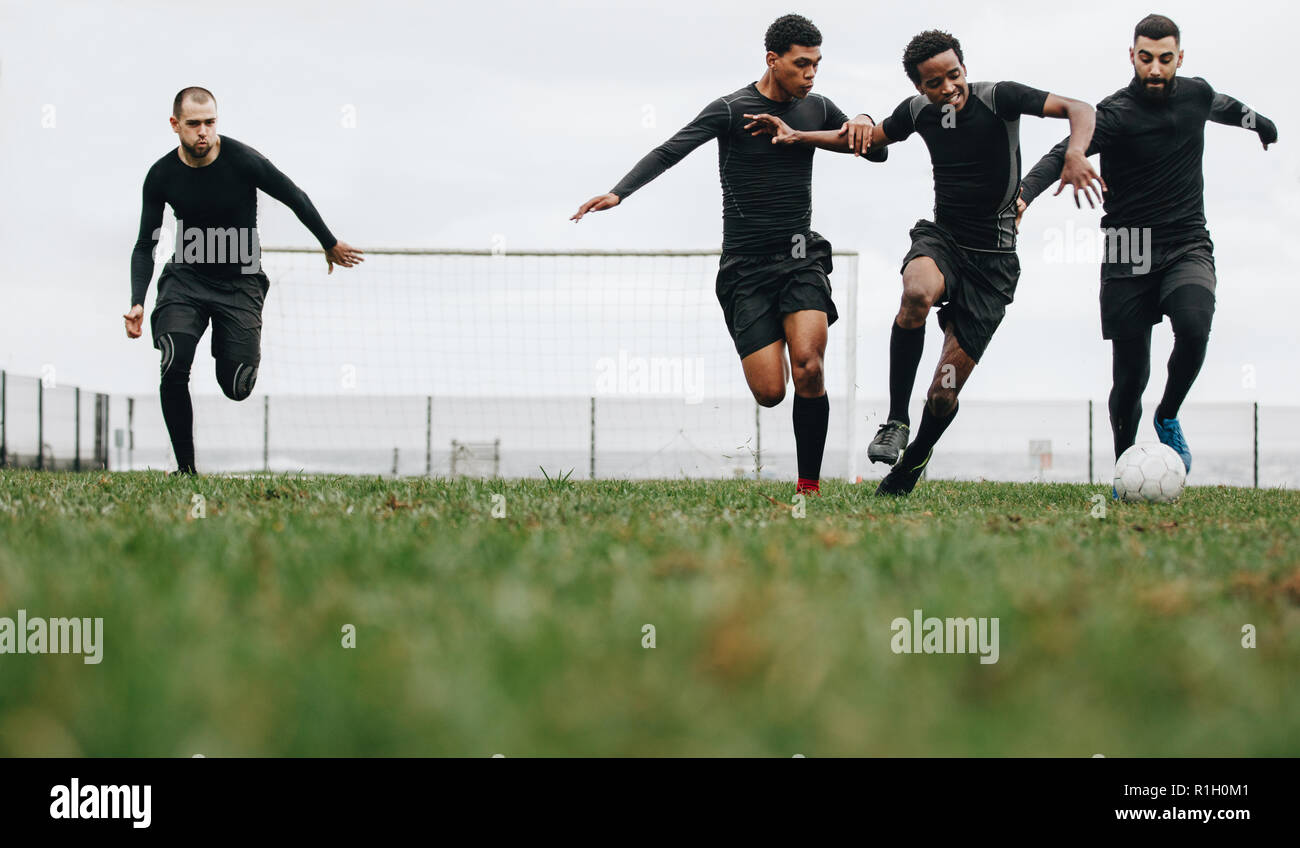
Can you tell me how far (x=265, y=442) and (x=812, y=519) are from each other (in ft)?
62.3

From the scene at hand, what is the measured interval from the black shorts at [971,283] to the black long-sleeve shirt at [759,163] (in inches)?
26.6

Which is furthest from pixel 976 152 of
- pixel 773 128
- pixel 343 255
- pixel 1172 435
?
pixel 343 255

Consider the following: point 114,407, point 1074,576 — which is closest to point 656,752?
point 1074,576

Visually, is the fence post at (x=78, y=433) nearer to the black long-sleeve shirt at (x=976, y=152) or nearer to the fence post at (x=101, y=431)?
the fence post at (x=101, y=431)

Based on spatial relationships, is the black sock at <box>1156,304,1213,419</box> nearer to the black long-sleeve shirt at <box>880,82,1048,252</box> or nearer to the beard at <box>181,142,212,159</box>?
the black long-sleeve shirt at <box>880,82,1048,252</box>

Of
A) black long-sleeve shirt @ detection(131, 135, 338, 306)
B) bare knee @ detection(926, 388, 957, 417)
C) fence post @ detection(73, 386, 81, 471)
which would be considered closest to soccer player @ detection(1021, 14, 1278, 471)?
bare knee @ detection(926, 388, 957, 417)

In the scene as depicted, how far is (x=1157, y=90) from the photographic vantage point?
20.4 feet

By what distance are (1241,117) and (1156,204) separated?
936mm

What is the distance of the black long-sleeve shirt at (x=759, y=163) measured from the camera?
613cm

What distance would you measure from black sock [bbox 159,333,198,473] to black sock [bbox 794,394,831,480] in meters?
3.95

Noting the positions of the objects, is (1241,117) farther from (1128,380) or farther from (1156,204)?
(1128,380)

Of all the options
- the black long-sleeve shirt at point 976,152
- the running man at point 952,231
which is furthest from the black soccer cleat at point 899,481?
the black long-sleeve shirt at point 976,152

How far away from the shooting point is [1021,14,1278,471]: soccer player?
6.14 metres
